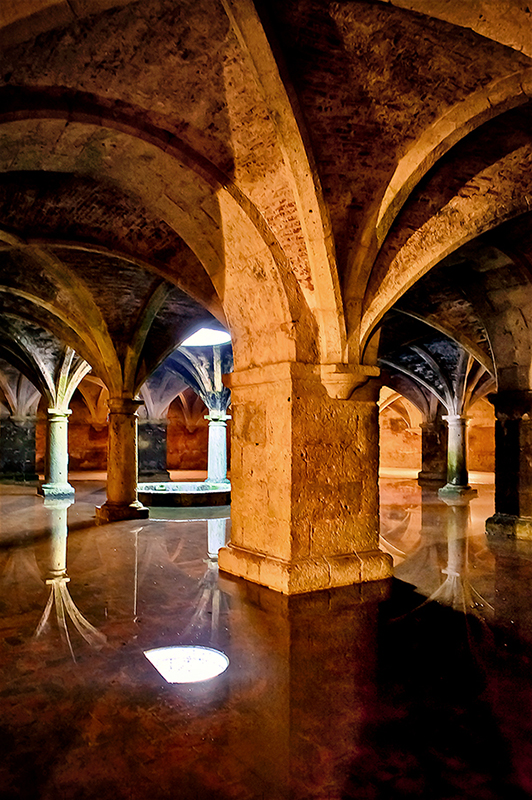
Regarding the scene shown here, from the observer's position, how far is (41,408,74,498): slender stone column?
1156cm

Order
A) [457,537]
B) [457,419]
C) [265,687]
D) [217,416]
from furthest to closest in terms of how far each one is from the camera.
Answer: [217,416] < [457,419] < [457,537] < [265,687]

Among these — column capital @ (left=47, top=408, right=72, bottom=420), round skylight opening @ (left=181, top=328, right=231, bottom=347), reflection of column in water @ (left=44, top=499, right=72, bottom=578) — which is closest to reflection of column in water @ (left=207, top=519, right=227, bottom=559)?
reflection of column in water @ (left=44, top=499, right=72, bottom=578)

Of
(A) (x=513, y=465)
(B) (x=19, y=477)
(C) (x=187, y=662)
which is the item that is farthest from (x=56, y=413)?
(C) (x=187, y=662)

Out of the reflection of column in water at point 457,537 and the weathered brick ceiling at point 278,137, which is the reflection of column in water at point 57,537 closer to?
the weathered brick ceiling at point 278,137

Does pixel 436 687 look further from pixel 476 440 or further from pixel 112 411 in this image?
pixel 476 440

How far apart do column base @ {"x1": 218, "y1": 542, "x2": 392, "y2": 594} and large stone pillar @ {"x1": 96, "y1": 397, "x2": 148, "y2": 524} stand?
154 inches

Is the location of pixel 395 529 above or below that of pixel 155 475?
above

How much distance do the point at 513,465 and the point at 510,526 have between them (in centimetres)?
77

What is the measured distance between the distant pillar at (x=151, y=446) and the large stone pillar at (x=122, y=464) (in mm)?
8940

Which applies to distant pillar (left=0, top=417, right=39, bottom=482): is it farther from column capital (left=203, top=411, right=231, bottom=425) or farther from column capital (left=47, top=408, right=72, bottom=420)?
column capital (left=203, top=411, right=231, bottom=425)

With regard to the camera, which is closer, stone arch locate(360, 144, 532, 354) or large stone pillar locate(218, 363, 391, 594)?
large stone pillar locate(218, 363, 391, 594)

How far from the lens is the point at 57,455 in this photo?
38.7 ft

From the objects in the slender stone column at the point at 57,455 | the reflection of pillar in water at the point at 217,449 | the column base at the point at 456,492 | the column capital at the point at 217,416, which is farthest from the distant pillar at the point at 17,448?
the column base at the point at 456,492

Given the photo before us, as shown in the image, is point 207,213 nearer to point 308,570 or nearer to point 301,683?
point 308,570
